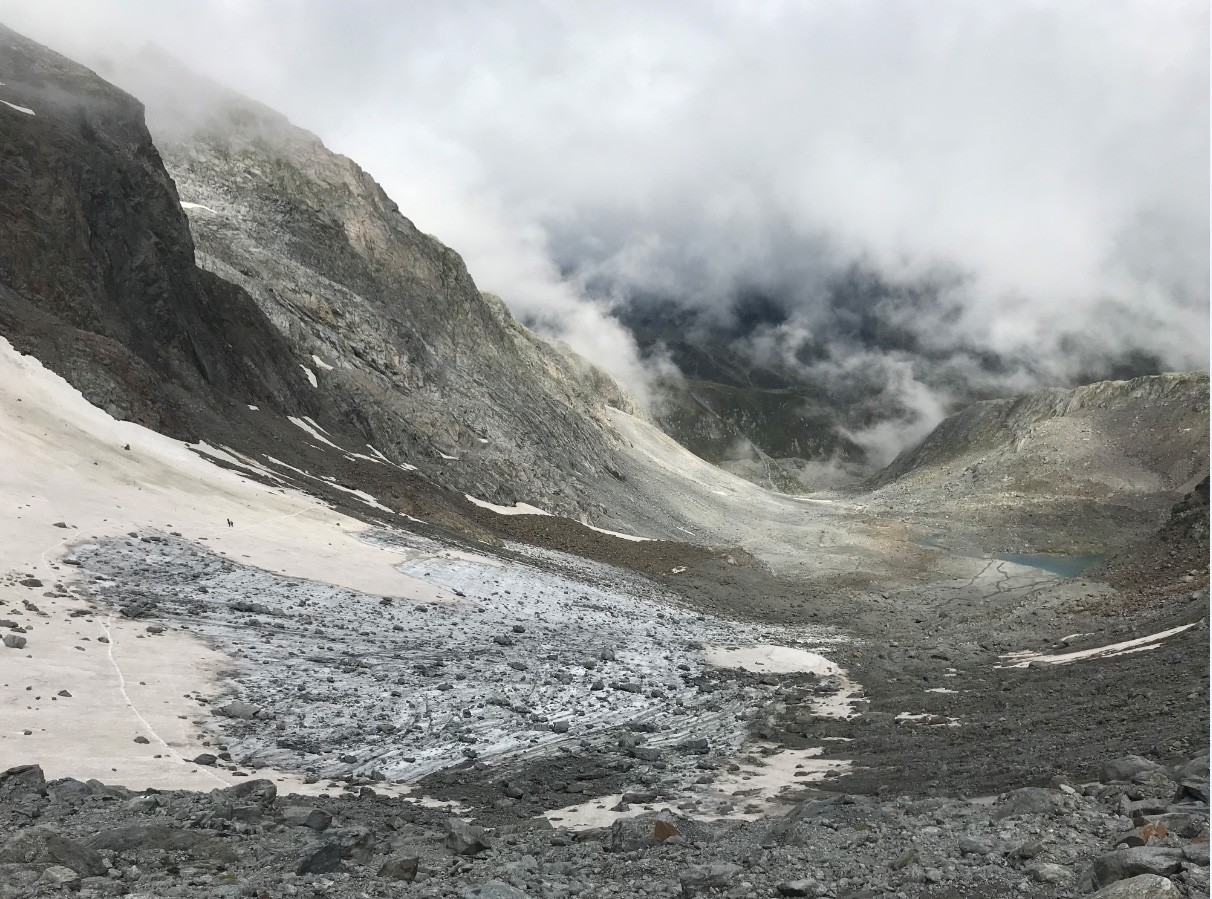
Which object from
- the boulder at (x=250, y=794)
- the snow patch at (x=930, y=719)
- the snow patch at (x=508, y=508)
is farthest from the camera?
the snow patch at (x=508, y=508)

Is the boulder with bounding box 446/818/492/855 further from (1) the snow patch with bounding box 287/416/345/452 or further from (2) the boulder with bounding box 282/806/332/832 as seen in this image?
(1) the snow patch with bounding box 287/416/345/452

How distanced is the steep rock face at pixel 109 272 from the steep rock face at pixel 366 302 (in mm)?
7410

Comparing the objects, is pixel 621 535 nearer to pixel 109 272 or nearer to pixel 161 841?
pixel 109 272

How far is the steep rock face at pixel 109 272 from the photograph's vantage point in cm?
3484

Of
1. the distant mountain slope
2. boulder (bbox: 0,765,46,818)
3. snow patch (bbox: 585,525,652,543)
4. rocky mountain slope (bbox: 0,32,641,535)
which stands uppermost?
the distant mountain slope

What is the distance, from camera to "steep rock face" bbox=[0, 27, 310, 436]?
3484 centimetres

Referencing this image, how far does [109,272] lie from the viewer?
4347 cm

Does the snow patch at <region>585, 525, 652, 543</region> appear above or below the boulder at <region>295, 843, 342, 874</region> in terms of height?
above

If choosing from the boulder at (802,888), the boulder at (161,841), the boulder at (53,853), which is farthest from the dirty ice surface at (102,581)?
the boulder at (802,888)

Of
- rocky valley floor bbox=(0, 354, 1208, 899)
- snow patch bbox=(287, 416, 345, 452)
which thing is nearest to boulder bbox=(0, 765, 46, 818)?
rocky valley floor bbox=(0, 354, 1208, 899)

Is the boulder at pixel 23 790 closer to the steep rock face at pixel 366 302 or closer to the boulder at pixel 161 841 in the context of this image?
the boulder at pixel 161 841

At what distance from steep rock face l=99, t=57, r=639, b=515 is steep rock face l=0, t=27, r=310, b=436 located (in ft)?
24.3

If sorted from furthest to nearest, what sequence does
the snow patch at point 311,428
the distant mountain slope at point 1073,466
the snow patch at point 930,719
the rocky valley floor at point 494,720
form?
the distant mountain slope at point 1073,466, the snow patch at point 311,428, the snow patch at point 930,719, the rocky valley floor at point 494,720

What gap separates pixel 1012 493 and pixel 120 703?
14314cm
